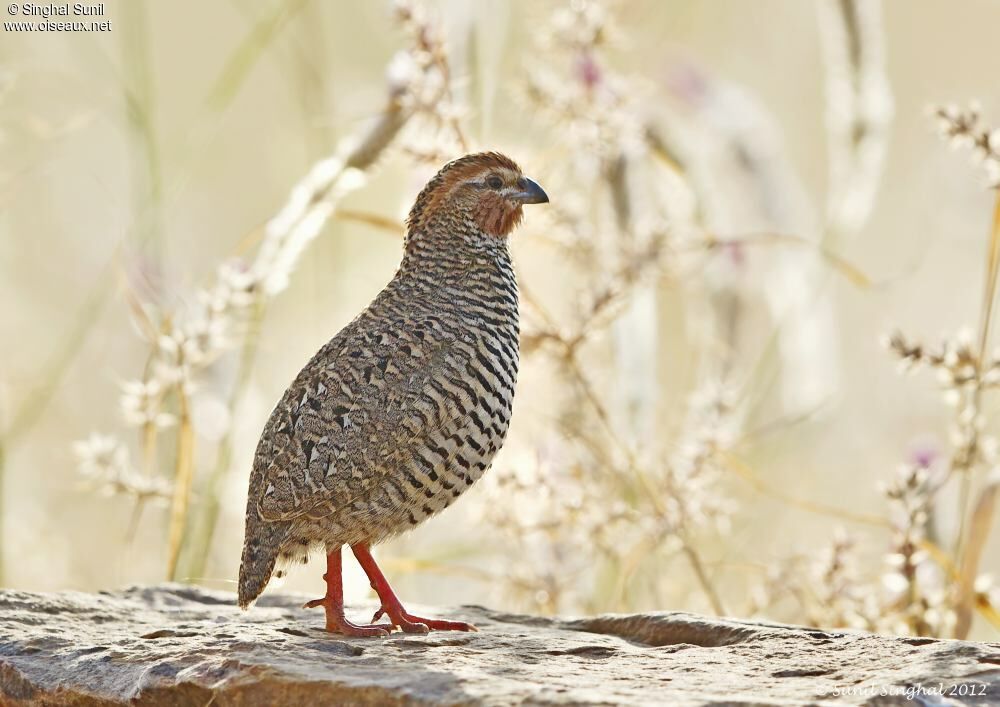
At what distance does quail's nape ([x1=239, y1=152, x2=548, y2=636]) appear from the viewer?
369 cm

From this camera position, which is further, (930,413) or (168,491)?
(930,413)

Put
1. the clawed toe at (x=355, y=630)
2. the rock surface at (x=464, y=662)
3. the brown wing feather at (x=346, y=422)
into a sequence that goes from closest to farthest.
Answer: the rock surface at (x=464, y=662)
the brown wing feather at (x=346, y=422)
the clawed toe at (x=355, y=630)

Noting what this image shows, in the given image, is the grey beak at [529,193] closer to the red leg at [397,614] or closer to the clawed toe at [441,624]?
the red leg at [397,614]

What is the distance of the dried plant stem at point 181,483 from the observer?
4.66 m

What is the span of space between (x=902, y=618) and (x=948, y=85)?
7346mm

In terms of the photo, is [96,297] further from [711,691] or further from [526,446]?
[711,691]

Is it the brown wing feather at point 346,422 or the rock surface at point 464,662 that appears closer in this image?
the rock surface at point 464,662

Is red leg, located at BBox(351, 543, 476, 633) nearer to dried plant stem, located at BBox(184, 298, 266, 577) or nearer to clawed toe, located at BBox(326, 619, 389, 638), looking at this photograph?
clawed toe, located at BBox(326, 619, 389, 638)

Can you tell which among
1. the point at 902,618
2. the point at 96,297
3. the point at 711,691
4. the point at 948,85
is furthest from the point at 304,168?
the point at 948,85

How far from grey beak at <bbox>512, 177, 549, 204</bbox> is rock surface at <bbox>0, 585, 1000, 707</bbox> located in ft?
4.88

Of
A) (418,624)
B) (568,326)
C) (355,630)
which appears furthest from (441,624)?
(568,326)

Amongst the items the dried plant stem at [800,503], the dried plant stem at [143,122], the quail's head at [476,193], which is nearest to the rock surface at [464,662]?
the dried plant stem at [800,503]

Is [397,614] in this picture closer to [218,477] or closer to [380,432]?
[380,432]

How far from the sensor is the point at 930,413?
7762mm
